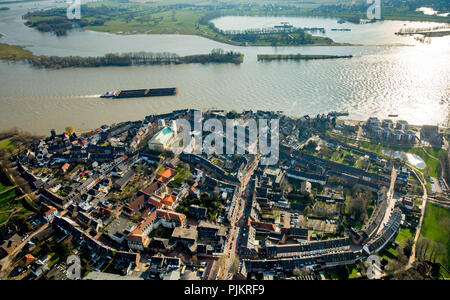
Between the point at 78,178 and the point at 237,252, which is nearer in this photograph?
the point at 237,252

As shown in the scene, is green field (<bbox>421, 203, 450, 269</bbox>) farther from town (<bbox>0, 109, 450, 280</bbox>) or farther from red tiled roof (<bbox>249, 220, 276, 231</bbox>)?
red tiled roof (<bbox>249, 220, 276, 231</bbox>)

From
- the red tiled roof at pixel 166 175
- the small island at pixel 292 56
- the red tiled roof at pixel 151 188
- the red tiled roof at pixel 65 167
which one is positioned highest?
the small island at pixel 292 56

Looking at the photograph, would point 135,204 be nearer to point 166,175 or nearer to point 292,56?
point 166,175

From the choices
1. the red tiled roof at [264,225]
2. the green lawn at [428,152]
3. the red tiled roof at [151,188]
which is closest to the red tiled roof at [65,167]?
the red tiled roof at [151,188]

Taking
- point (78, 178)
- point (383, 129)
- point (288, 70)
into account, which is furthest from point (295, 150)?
point (288, 70)

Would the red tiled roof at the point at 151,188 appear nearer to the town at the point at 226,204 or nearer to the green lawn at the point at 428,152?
the town at the point at 226,204

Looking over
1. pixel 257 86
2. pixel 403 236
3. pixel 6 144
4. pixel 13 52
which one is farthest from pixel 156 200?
pixel 13 52

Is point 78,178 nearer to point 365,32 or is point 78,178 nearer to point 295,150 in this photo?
point 295,150
